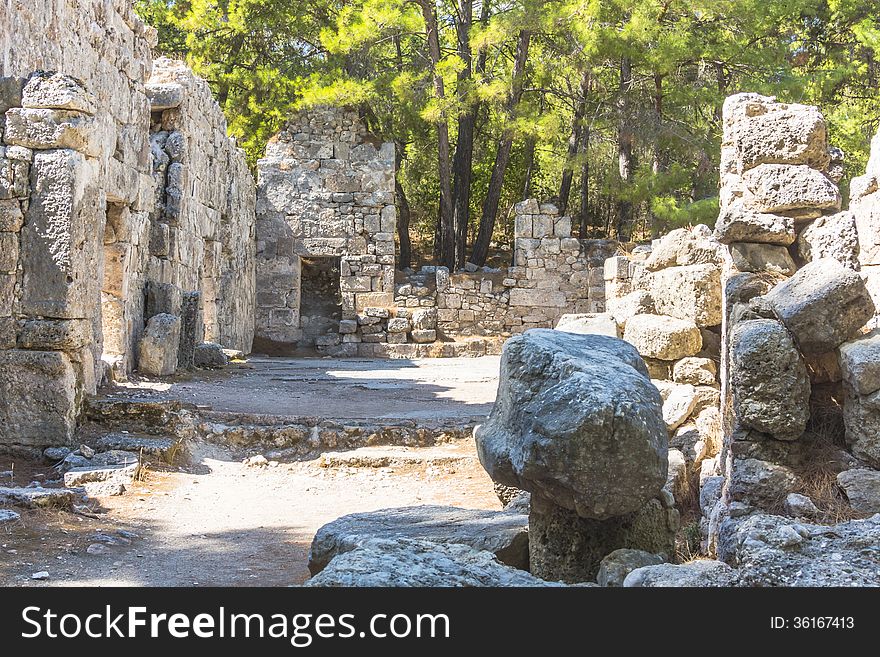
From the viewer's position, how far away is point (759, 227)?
6230mm

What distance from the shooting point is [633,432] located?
13.5 feet

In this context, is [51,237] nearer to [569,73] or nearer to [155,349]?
[155,349]

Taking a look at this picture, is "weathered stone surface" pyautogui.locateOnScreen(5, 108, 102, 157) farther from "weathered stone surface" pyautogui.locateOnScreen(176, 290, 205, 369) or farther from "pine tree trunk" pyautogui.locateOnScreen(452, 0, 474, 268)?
"pine tree trunk" pyautogui.locateOnScreen(452, 0, 474, 268)

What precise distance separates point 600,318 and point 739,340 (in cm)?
430

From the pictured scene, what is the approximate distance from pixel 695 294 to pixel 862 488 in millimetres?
3591

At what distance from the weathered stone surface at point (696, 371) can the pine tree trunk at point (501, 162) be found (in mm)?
12300

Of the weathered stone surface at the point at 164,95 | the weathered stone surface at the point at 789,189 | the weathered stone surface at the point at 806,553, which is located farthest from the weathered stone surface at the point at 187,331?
the weathered stone surface at the point at 806,553

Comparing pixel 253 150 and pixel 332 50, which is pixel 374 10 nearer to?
pixel 332 50

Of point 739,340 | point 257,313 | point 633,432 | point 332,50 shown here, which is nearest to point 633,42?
point 332,50

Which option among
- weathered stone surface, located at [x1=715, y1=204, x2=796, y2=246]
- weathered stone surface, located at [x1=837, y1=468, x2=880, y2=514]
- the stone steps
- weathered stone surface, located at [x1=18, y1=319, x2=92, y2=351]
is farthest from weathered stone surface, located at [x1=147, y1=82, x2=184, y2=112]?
weathered stone surface, located at [x1=837, y1=468, x2=880, y2=514]

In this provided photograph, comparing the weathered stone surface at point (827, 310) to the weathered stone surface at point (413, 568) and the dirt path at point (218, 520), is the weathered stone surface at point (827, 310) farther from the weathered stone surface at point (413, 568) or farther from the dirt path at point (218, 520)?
the dirt path at point (218, 520)

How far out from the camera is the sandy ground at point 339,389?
9.77m

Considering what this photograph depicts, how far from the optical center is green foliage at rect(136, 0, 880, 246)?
1798 centimetres

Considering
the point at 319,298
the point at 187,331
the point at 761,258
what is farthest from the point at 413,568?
the point at 319,298
